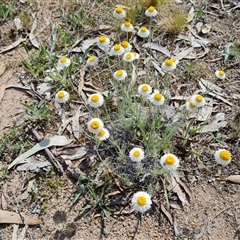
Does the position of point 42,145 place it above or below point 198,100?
below

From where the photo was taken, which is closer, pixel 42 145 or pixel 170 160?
pixel 170 160

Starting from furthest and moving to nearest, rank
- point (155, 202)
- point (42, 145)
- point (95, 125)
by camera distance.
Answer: point (42, 145) → point (155, 202) → point (95, 125)

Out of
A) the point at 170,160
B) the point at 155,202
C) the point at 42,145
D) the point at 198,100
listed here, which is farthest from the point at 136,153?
the point at 42,145

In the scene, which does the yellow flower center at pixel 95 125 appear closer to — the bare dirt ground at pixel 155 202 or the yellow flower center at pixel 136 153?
the yellow flower center at pixel 136 153

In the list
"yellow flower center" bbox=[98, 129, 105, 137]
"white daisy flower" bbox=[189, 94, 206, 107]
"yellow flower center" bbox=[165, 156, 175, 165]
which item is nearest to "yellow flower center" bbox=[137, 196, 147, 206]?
"yellow flower center" bbox=[165, 156, 175, 165]

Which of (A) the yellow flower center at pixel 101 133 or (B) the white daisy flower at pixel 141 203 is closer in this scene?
(B) the white daisy flower at pixel 141 203

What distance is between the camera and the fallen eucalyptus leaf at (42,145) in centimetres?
230

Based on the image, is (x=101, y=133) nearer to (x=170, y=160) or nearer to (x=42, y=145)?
(x=170, y=160)

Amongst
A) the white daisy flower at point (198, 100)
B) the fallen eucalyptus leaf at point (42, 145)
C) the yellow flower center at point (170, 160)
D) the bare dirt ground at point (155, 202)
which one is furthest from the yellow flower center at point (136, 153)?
the fallen eucalyptus leaf at point (42, 145)

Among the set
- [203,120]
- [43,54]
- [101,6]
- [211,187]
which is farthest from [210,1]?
[211,187]

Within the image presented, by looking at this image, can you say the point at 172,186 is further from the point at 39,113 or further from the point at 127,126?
the point at 39,113

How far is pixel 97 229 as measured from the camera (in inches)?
81.4

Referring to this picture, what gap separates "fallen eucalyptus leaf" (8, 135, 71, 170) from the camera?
230 cm

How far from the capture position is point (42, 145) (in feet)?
7.74
